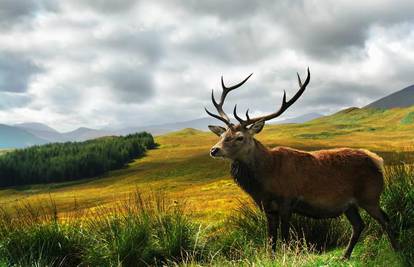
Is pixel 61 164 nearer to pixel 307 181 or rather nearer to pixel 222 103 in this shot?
pixel 222 103

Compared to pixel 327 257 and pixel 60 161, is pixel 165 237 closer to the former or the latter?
pixel 327 257

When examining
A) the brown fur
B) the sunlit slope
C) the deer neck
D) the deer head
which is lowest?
the sunlit slope

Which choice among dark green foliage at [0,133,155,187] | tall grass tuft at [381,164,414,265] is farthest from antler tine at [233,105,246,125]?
dark green foliage at [0,133,155,187]

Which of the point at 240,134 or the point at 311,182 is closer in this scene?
the point at 311,182

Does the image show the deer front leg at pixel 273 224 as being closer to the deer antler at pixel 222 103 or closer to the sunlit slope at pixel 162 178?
the deer antler at pixel 222 103

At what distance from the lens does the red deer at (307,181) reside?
9.52m

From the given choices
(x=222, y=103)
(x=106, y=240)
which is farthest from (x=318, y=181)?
(x=106, y=240)

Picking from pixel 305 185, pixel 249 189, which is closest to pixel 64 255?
pixel 249 189

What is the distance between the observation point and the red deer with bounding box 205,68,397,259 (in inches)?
375

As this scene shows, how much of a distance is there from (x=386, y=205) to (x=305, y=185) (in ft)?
6.53

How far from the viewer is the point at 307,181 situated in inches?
382

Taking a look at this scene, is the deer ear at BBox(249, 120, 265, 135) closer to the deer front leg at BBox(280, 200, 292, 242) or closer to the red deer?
the red deer

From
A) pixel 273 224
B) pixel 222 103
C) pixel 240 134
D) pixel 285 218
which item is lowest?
pixel 273 224

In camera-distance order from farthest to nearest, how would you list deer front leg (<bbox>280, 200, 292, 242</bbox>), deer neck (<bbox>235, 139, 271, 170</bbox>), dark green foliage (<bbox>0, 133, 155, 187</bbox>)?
dark green foliage (<bbox>0, 133, 155, 187</bbox>) → deer neck (<bbox>235, 139, 271, 170</bbox>) → deer front leg (<bbox>280, 200, 292, 242</bbox>)
